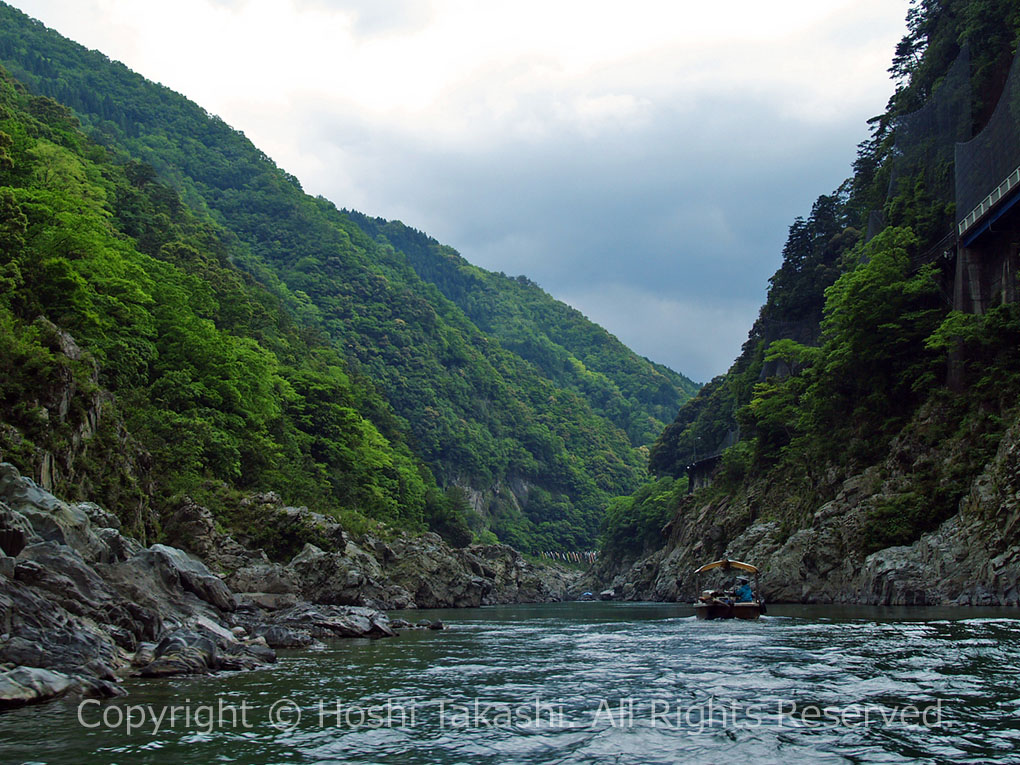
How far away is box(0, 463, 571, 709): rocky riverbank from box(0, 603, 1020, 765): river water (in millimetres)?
1029

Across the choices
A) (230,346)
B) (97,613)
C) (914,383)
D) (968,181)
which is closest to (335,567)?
(230,346)

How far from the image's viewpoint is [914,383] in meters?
42.9

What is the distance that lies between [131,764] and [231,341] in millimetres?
54256

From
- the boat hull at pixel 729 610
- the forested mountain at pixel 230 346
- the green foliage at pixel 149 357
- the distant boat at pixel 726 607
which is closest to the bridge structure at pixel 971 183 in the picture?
the distant boat at pixel 726 607

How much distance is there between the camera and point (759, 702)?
12.7 m

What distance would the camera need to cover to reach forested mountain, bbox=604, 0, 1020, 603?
1382 inches

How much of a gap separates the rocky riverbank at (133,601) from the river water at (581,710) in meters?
1.03

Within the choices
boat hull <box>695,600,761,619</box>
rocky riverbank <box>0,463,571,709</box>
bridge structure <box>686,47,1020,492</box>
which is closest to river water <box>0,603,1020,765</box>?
rocky riverbank <box>0,463,571,709</box>

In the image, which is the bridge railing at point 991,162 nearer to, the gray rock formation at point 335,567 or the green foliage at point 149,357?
the gray rock formation at point 335,567

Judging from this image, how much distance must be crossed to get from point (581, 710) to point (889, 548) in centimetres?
3015

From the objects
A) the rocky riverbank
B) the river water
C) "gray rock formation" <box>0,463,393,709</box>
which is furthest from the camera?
the rocky riverbank

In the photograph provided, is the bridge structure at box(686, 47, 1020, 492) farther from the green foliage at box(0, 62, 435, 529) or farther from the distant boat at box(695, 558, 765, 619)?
the green foliage at box(0, 62, 435, 529)

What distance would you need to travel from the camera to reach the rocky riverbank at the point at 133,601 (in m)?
13.9

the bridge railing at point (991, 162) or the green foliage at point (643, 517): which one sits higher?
the bridge railing at point (991, 162)
